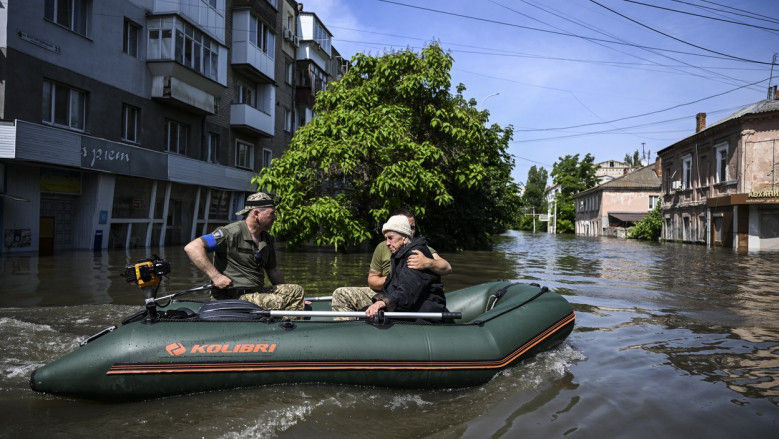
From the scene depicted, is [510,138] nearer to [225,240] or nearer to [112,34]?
[112,34]

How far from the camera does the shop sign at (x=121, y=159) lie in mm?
15492

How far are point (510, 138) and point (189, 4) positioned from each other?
1675cm

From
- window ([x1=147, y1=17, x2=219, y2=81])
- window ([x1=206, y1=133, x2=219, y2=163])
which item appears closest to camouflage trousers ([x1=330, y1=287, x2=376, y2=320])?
window ([x1=147, y1=17, x2=219, y2=81])

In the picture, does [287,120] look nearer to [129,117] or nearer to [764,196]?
[129,117]

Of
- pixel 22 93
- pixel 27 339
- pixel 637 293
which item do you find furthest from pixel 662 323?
pixel 22 93

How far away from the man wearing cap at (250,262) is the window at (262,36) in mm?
21076

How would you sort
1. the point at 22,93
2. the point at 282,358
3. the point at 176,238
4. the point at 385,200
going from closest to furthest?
the point at 282,358, the point at 22,93, the point at 385,200, the point at 176,238

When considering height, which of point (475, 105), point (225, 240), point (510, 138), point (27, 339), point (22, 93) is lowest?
point (27, 339)

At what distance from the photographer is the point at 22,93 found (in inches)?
537

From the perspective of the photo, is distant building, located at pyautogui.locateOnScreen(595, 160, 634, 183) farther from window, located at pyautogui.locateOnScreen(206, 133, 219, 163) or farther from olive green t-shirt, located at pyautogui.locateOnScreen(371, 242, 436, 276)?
olive green t-shirt, located at pyautogui.locateOnScreen(371, 242, 436, 276)

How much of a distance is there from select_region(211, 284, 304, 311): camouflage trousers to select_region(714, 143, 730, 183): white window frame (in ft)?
95.0

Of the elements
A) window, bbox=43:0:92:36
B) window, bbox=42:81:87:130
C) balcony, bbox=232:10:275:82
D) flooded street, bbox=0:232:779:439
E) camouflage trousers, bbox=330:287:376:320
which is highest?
balcony, bbox=232:10:275:82

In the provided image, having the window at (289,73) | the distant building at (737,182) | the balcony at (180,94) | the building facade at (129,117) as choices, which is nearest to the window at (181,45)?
the building facade at (129,117)

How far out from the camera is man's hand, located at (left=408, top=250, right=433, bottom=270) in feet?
16.3
